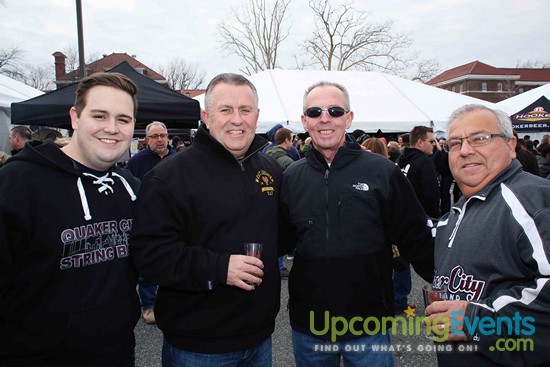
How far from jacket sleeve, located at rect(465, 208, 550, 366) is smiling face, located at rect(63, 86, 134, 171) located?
6.46 ft

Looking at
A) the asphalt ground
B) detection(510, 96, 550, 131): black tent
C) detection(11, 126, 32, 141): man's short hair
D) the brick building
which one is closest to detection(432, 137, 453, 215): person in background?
the asphalt ground

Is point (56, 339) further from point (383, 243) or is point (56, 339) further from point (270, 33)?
point (270, 33)

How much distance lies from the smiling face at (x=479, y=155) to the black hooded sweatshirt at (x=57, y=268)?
6.11 ft

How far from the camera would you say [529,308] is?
1420mm

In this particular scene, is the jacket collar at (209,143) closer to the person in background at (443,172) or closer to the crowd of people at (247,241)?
the crowd of people at (247,241)

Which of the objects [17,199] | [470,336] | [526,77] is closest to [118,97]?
[17,199]

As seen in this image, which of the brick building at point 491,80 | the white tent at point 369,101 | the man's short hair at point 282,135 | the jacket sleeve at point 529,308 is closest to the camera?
the jacket sleeve at point 529,308

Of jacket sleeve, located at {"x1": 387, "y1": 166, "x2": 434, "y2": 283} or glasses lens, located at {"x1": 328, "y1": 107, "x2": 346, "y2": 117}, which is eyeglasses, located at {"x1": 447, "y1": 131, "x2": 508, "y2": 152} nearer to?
jacket sleeve, located at {"x1": 387, "y1": 166, "x2": 434, "y2": 283}

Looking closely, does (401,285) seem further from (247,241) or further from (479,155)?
(247,241)

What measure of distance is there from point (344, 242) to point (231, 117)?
0.98 meters

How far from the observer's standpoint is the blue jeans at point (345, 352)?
2.03m

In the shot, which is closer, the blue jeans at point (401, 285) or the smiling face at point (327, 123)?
the smiling face at point (327, 123)

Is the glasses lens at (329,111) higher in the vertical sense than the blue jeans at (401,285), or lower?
higher

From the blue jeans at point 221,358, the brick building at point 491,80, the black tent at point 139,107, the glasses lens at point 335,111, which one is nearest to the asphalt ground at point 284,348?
the blue jeans at point 221,358
